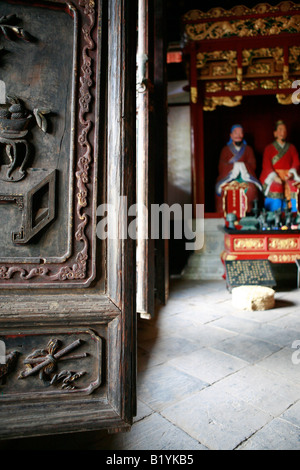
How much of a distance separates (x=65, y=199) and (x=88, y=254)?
24cm

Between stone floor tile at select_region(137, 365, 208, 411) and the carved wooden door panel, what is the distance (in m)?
0.35

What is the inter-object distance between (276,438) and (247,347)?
938mm

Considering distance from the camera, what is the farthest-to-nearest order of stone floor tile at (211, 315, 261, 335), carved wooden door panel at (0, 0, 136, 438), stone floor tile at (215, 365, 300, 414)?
stone floor tile at (211, 315, 261, 335) < stone floor tile at (215, 365, 300, 414) < carved wooden door panel at (0, 0, 136, 438)

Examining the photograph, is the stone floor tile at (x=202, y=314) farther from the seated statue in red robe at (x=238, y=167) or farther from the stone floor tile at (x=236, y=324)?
the seated statue in red robe at (x=238, y=167)

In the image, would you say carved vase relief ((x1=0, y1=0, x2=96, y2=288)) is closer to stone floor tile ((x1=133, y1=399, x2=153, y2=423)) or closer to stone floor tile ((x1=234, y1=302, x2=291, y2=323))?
stone floor tile ((x1=133, y1=399, x2=153, y2=423))

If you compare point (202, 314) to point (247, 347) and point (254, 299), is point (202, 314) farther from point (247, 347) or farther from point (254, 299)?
point (247, 347)

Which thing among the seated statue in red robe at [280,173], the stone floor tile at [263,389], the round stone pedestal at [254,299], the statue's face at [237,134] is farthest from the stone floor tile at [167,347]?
the statue's face at [237,134]

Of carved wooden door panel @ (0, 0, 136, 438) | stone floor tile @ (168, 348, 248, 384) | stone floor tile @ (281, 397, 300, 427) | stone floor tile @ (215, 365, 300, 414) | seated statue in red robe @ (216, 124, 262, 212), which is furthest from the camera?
seated statue in red robe @ (216, 124, 262, 212)

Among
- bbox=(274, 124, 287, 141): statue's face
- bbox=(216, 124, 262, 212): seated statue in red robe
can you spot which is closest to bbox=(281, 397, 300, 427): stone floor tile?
bbox=(216, 124, 262, 212): seated statue in red robe

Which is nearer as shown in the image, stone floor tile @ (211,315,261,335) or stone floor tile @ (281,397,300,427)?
stone floor tile @ (281,397,300,427)

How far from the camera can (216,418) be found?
1.36 metres

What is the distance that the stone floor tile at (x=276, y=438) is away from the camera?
1.18 m

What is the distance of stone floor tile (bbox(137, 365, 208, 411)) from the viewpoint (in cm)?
152
